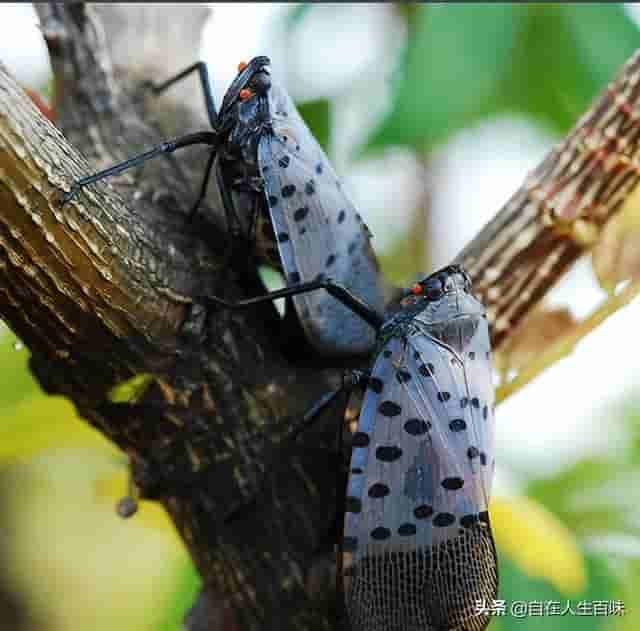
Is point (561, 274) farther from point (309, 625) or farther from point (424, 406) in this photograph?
point (309, 625)

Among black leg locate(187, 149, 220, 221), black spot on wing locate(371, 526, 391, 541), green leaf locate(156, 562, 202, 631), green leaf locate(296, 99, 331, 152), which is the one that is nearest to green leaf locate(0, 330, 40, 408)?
black leg locate(187, 149, 220, 221)

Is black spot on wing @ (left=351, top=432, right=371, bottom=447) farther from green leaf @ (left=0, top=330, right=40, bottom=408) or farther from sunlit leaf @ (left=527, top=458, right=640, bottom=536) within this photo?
sunlit leaf @ (left=527, top=458, right=640, bottom=536)

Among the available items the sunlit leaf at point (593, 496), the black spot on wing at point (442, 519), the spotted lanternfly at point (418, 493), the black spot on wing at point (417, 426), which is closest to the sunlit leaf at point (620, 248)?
the spotted lanternfly at point (418, 493)

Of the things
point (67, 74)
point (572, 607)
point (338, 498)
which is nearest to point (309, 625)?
point (338, 498)

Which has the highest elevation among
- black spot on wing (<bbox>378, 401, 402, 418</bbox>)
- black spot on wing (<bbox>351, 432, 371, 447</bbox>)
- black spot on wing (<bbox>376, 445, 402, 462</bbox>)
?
black spot on wing (<bbox>378, 401, 402, 418</bbox>)

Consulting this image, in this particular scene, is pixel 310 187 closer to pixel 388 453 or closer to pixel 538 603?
pixel 388 453

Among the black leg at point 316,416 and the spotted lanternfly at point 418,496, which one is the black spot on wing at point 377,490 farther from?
the black leg at point 316,416
